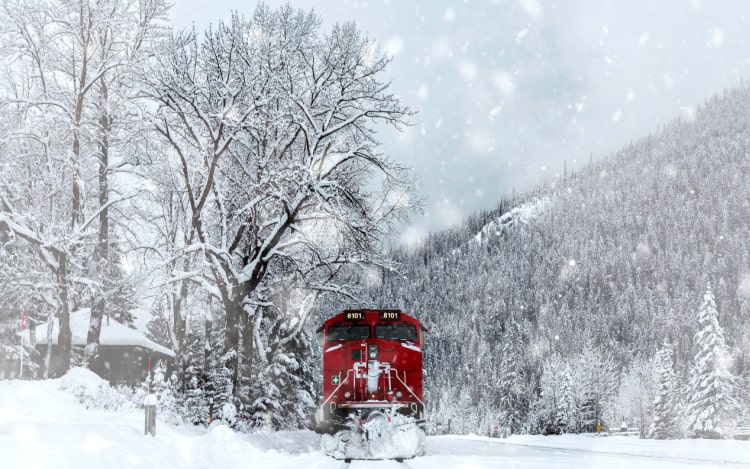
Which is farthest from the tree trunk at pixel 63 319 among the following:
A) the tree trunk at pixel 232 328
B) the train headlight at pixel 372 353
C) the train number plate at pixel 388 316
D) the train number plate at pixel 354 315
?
the train number plate at pixel 388 316

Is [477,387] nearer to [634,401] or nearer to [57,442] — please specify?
[634,401]

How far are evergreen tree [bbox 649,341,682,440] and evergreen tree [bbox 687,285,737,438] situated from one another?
191 inches

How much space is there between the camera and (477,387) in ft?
509

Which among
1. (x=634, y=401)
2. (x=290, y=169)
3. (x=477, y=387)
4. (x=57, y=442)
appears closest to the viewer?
(x=57, y=442)

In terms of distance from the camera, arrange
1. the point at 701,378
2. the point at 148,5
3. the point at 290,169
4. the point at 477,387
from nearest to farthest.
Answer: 1. the point at 290,169
2. the point at 148,5
3. the point at 701,378
4. the point at 477,387

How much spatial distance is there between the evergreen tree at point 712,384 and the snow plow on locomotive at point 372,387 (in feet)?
115

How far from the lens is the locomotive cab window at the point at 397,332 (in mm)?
18641

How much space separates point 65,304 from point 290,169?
894 centimetres

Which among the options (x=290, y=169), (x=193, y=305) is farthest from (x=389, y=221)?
(x=193, y=305)

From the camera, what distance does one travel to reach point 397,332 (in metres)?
18.7

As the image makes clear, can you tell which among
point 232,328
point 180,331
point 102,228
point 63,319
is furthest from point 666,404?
point 63,319

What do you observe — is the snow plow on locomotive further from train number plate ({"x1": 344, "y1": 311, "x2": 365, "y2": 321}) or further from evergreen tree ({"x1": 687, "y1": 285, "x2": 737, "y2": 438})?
evergreen tree ({"x1": 687, "y1": 285, "x2": 737, "y2": 438})

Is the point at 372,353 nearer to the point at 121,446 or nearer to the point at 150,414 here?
the point at 150,414

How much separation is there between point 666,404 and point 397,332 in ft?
146
